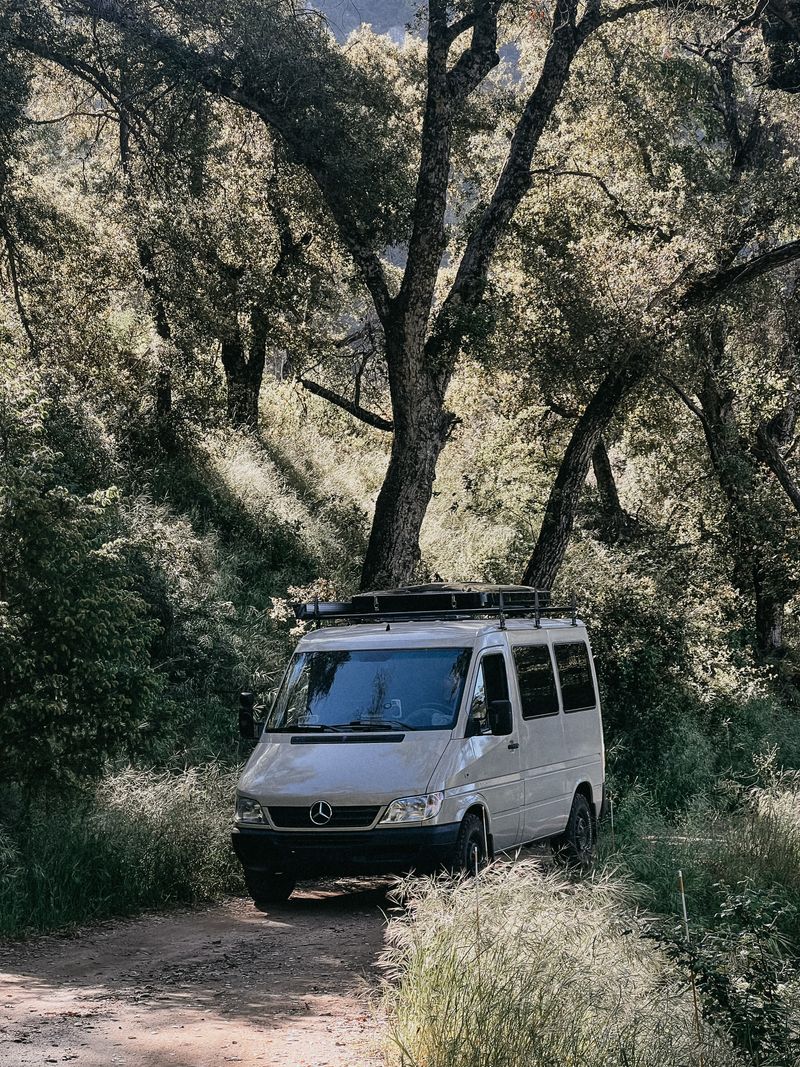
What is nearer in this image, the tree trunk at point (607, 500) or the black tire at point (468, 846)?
the black tire at point (468, 846)

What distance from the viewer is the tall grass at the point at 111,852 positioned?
971 cm

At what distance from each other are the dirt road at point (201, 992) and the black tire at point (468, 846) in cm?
77

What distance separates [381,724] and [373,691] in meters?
0.38

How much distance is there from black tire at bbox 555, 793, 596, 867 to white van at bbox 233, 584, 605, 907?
0.02m

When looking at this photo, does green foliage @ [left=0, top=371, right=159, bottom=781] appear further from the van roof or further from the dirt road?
the van roof

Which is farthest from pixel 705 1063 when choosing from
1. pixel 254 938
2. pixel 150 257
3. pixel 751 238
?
pixel 150 257

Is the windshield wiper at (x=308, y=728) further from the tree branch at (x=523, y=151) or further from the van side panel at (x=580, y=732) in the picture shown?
the tree branch at (x=523, y=151)

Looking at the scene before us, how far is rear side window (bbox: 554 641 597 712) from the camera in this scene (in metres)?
12.7

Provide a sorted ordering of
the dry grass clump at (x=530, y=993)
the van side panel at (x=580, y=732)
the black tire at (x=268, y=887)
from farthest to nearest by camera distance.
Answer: the van side panel at (x=580, y=732), the black tire at (x=268, y=887), the dry grass clump at (x=530, y=993)

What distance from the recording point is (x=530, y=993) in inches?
240

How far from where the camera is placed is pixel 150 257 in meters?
20.3

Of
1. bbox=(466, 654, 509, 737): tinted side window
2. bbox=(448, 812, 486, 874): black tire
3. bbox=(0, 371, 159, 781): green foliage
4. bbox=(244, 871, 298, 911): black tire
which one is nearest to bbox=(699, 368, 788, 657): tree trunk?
bbox=(466, 654, 509, 737): tinted side window

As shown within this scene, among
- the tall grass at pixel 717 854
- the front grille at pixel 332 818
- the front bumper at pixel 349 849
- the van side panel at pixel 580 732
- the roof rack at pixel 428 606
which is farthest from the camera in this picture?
the van side panel at pixel 580 732

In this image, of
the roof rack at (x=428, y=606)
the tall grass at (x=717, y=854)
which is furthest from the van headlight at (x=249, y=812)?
the tall grass at (x=717, y=854)
